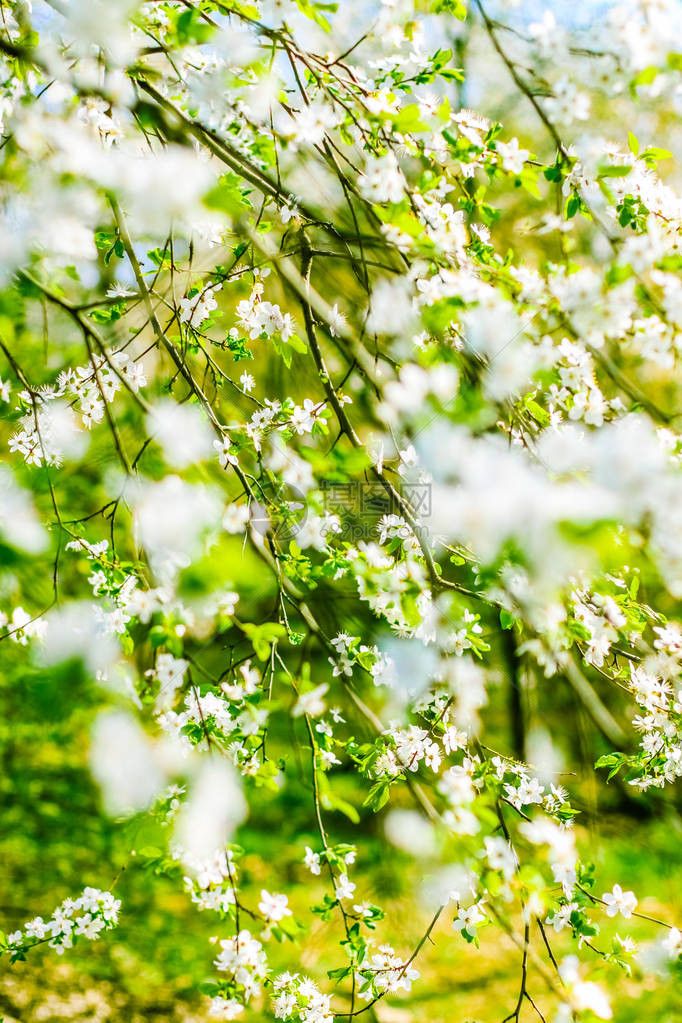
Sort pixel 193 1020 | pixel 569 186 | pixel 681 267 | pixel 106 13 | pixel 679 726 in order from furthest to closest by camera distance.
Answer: pixel 193 1020 < pixel 679 726 < pixel 569 186 < pixel 681 267 < pixel 106 13

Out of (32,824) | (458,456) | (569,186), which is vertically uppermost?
(32,824)

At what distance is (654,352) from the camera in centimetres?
138

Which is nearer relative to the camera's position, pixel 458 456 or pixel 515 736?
pixel 458 456

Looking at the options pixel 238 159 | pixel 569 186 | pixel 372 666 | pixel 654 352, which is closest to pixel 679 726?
pixel 372 666

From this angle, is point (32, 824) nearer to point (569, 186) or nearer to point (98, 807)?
point (98, 807)

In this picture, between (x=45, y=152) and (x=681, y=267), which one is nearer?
(x=681, y=267)

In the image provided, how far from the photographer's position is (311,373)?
410 cm

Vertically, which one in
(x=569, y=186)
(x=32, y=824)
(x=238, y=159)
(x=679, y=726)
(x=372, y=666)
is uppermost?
(x=32, y=824)

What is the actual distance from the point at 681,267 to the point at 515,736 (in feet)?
16.5

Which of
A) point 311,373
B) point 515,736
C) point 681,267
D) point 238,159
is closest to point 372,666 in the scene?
point 681,267

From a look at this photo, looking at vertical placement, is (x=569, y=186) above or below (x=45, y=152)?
below

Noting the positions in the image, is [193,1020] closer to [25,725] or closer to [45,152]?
[25,725]

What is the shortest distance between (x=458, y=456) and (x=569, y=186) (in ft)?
3.03

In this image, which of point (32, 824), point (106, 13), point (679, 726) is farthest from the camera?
point (32, 824)
